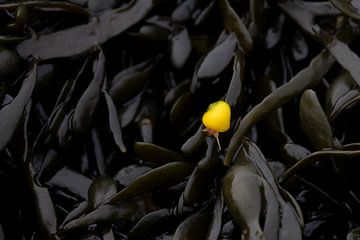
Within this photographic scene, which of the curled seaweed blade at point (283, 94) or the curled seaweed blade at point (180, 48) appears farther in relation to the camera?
the curled seaweed blade at point (180, 48)

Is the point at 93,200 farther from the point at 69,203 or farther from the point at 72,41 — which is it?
the point at 72,41

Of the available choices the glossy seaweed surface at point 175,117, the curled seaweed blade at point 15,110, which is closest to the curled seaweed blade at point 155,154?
the glossy seaweed surface at point 175,117

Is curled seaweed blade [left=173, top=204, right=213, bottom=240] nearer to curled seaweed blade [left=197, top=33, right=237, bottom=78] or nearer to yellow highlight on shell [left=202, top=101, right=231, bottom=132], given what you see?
yellow highlight on shell [left=202, top=101, right=231, bottom=132]

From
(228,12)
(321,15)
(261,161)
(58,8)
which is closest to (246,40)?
(228,12)

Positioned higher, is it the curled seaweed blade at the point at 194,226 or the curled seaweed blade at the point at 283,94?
the curled seaweed blade at the point at 283,94

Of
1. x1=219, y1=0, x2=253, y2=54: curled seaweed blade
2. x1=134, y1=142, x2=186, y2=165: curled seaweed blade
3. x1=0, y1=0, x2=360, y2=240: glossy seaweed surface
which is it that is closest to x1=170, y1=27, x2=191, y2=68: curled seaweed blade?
x1=0, y1=0, x2=360, y2=240: glossy seaweed surface

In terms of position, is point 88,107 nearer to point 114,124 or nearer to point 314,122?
point 114,124

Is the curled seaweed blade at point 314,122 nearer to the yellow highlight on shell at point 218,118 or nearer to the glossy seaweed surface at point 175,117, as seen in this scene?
the glossy seaweed surface at point 175,117
